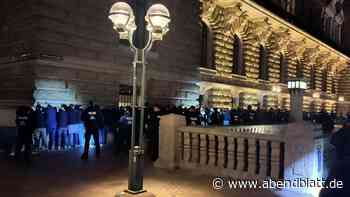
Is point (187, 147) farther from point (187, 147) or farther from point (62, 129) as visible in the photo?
point (62, 129)

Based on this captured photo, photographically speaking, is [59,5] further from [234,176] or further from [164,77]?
[234,176]

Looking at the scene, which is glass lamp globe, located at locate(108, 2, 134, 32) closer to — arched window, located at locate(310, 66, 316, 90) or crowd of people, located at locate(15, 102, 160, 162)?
crowd of people, located at locate(15, 102, 160, 162)

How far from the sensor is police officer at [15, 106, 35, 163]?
9.67 metres

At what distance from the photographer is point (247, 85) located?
1005 inches

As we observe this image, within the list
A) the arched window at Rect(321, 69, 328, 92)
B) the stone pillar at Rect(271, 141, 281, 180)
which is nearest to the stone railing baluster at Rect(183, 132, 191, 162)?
the stone pillar at Rect(271, 141, 281, 180)

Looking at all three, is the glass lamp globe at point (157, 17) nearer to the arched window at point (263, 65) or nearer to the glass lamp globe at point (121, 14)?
the glass lamp globe at point (121, 14)

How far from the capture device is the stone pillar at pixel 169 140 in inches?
358

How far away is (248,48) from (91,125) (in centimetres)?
1793

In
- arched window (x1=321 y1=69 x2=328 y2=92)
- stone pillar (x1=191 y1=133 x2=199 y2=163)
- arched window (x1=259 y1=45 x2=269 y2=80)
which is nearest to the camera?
stone pillar (x1=191 y1=133 x2=199 y2=163)

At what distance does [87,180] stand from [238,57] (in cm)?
1939

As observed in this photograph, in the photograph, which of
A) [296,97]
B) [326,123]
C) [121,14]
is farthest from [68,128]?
[326,123]

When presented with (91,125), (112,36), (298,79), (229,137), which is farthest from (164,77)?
(229,137)

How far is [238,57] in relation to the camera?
83.6 ft

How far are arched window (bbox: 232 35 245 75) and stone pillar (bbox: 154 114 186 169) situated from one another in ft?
53.1
